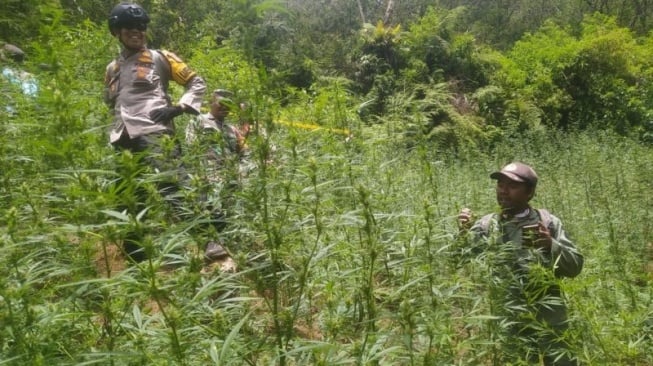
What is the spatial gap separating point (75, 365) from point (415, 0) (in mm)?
27746

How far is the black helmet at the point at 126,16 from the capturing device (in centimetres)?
347

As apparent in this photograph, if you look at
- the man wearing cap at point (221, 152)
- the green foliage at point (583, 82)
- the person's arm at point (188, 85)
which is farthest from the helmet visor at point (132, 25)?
the green foliage at point (583, 82)

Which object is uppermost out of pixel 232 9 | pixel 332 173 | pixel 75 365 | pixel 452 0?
pixel 232 9

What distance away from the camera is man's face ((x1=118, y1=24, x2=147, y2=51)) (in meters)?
3.63

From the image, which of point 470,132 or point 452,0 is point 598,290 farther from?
point 452,0

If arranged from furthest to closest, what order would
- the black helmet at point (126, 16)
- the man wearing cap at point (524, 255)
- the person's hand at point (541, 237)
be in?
the black helmet at point (126, 16)
the person's hand at point (541, 237)
the man wearing cap at point (524, 255)

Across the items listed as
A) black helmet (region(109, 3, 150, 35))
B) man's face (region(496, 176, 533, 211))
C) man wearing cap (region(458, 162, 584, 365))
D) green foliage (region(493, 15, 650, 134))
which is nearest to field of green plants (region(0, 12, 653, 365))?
man wearing cap (region(458, 162, 584, 365))

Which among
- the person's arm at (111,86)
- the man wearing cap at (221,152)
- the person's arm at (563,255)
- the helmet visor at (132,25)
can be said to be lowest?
the person's arm at (563,255)

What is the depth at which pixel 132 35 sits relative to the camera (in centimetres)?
366

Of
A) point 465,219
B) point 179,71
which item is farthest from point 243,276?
point 179,71

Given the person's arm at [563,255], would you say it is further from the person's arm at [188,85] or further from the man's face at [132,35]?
the man's face at [132,35]

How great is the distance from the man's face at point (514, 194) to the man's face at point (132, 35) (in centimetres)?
255

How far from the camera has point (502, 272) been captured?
7.75ft

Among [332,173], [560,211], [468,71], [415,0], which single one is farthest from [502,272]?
[415,0]
